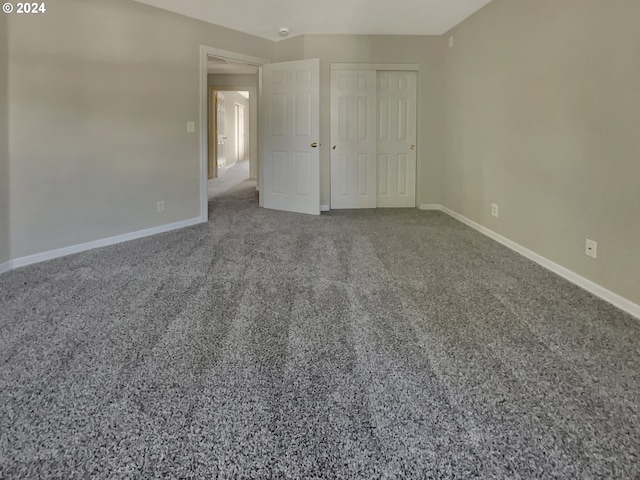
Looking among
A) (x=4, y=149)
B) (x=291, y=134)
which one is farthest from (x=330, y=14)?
(x=4, y=149)

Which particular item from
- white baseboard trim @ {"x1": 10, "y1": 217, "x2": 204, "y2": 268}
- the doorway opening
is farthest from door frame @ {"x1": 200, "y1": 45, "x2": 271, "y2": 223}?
the doorway opening

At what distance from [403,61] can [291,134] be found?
183 centimetres

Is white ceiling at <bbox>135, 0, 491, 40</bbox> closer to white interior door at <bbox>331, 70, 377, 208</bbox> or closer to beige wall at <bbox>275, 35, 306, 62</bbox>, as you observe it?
beige wall at <bbox>275, 35, 306, 62</bbox>

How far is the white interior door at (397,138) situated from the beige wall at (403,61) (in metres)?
0.14

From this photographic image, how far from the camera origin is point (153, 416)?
1285 mm

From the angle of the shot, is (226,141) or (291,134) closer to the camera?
(291,134)

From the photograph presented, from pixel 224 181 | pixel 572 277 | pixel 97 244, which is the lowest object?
pixel 572 277

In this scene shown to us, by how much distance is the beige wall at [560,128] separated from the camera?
2203 millimetres

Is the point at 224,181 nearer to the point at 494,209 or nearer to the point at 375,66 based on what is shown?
the point at 375,66

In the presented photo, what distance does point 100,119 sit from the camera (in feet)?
11.3

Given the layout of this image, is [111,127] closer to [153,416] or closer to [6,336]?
[6,336]

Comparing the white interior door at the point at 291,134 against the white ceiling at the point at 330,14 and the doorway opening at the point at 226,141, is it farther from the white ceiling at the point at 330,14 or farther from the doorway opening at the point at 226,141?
the doorway opening at the point at 226,141

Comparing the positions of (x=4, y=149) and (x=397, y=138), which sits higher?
(x=397, y=138)

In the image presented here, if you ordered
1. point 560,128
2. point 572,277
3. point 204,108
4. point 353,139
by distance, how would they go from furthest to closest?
1. point 353,139
2. point 204,108
3. point 560,128
4. point 572,277
